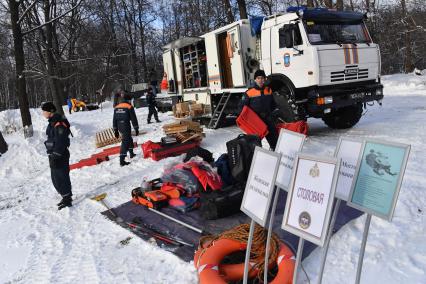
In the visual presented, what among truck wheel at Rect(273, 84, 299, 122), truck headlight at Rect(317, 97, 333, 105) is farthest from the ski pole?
truck headlight at Rect(317, 97, 333, 105)

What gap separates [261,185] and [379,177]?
2.81ft

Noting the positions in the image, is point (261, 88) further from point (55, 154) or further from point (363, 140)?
point (363, 140)

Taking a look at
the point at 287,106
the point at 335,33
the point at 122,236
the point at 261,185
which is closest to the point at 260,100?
the point at 287,106

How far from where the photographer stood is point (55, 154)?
6.34 meters

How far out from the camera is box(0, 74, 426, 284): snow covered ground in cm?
363

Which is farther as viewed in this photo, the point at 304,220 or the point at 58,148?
the point at 58,148

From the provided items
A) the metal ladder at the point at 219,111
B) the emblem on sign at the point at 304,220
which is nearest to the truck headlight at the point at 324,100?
the metal ladder at the point at 219,111

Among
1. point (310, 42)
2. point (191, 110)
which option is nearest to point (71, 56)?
point (191, 110)

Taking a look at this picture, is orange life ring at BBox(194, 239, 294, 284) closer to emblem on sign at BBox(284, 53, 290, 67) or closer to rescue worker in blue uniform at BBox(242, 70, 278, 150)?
rescue worker in blue uniform at BBox(242, 70, 278, 150)

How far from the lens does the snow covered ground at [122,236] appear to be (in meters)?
3.63

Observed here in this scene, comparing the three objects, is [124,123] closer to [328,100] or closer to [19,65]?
[328,100]

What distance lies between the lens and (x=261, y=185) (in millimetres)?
2803

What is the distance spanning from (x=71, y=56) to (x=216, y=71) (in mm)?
23013

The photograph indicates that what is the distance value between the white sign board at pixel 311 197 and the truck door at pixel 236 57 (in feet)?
27.1
